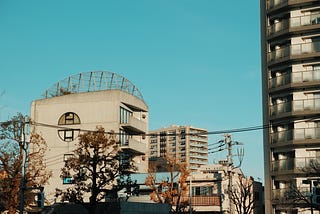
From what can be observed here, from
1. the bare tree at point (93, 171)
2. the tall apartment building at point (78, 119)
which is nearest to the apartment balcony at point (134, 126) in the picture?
the tall apartment building at point (78, 119)

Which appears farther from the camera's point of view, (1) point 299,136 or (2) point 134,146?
(2) point 134,146

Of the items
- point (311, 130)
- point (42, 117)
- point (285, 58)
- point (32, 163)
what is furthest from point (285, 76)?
A: point (42, 117)

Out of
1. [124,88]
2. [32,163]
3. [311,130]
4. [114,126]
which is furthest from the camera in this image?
[124,88]

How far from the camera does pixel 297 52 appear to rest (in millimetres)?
48844

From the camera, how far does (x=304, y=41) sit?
4944 centimetres

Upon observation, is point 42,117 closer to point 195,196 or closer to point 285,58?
point 195,196

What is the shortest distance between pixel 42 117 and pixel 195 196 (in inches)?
803

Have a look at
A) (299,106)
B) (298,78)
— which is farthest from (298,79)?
(299,106)

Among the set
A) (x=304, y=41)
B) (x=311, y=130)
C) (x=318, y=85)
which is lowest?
(x=311, y=130)

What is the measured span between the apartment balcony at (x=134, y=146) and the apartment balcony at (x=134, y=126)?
1.30m

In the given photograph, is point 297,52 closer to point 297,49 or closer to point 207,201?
point 297,49

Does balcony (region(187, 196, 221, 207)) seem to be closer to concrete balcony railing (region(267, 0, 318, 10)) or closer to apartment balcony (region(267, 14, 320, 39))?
apartment balcony (region(267, 14, 320, 39))

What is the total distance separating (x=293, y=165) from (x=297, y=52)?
10.3 meters

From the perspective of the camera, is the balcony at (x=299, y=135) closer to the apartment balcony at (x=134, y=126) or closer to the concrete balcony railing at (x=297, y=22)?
the concrete balcony railing at (x=297, y=22)
